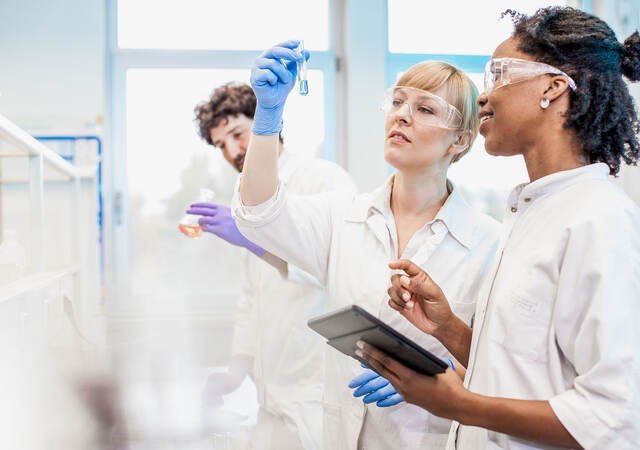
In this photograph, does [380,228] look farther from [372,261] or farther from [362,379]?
[362,379]

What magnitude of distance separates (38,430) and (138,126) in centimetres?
161

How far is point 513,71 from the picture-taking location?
2.91 feet

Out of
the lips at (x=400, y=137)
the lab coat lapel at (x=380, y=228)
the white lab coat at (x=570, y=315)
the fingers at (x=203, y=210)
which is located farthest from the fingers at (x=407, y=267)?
the fingers at (x=203, y=210)

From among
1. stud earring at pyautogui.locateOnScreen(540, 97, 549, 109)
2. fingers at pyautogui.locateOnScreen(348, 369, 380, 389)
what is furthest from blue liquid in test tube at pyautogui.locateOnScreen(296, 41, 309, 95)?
fingers at pyautogui.locateOnScreen(348, 369, 380, 389)

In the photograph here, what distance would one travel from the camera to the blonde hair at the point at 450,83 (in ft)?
4.02

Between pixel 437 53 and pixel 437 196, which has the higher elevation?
pixel 437 53

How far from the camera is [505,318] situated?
80 centimetres

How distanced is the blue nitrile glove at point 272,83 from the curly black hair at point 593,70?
0.39 meters

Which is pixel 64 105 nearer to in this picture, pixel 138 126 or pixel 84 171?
pixel 84 171

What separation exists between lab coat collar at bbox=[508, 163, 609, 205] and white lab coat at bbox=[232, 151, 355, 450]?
2.48 feet

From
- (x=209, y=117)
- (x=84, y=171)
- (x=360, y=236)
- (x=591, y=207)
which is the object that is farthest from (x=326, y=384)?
(x=84, y=171)

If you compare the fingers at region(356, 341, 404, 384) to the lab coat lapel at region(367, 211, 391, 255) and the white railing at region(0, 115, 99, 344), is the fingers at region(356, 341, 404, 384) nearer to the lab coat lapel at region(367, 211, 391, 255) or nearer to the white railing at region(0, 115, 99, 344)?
the lab coat lapel at region(367, 211, 391, 255)

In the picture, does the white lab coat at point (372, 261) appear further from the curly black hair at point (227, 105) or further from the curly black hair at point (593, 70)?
the curly black hair at point (227, 105)

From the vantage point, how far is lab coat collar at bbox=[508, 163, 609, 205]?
0.82 metres
